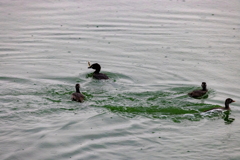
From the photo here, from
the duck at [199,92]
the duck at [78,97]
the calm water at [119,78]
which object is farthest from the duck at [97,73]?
the duck at [199,92]

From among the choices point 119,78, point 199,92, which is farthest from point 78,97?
point 199,92

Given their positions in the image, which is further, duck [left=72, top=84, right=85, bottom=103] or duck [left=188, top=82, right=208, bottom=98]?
duck [left=188, top=82, right=208, bottom=98]

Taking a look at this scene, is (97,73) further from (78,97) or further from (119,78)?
(78,97)

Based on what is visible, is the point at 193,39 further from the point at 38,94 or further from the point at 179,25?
the point at 38,94

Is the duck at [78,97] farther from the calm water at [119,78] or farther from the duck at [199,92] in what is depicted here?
the duck at [199,92]

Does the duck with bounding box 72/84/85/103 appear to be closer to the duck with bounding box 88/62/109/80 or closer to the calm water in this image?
the calm water

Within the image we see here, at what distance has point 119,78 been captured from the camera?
15.5 metres

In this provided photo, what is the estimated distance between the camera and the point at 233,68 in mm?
16938

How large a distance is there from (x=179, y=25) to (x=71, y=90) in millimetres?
9643

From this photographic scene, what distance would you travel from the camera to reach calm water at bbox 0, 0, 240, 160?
11.2m

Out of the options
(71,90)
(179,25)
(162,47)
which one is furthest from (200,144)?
(179,25)

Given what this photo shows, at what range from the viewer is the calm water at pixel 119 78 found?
1125 cm

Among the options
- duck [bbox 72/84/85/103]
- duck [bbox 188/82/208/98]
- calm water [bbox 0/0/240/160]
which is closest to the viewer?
calm water [bbox 0/0/240/160]

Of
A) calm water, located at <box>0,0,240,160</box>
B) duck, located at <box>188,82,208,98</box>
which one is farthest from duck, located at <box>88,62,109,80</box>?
duck, located at <box>188,82,208,98</box>
